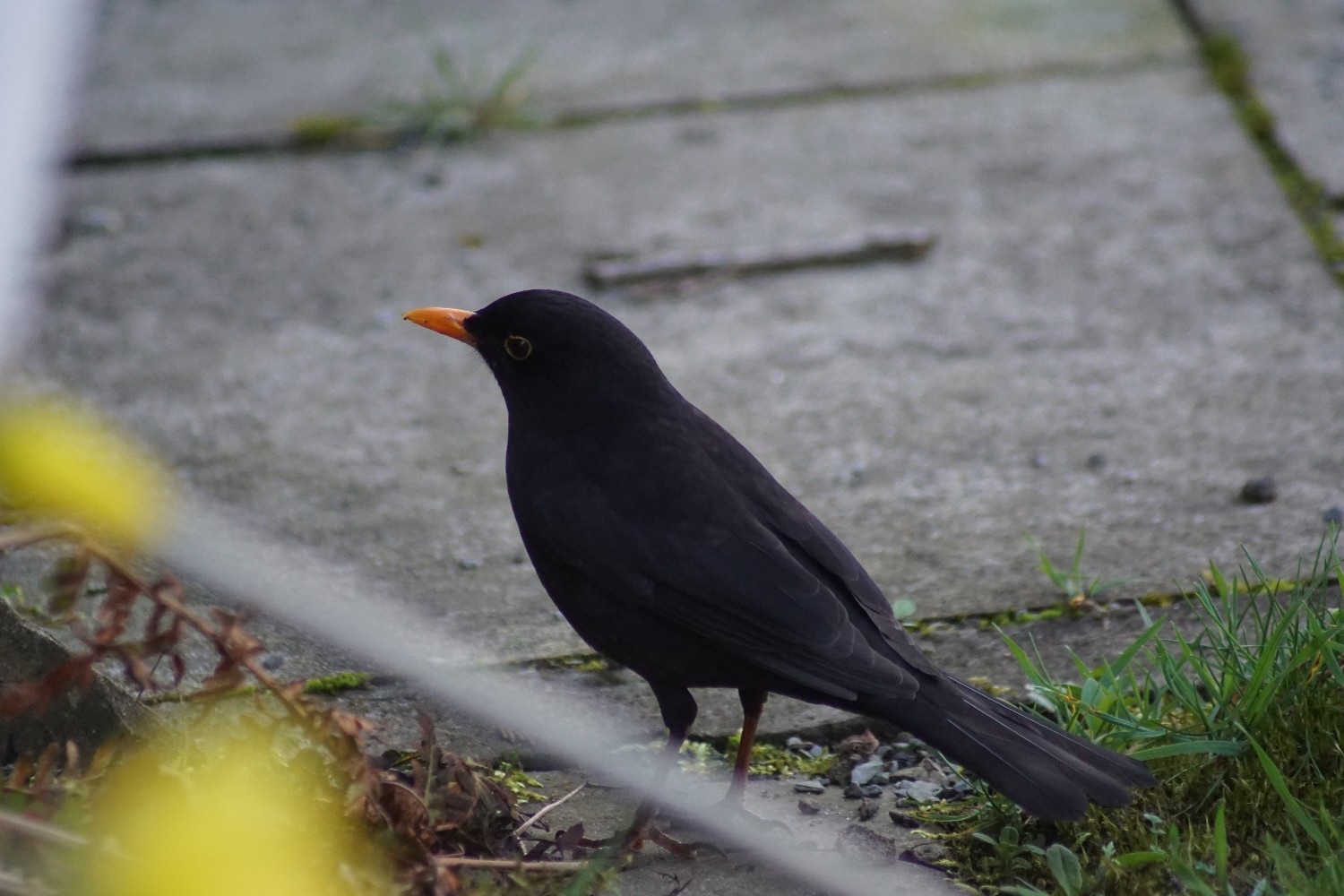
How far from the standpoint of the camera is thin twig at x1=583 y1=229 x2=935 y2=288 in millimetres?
5742

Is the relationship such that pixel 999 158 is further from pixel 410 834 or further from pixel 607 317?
pixel 410 834

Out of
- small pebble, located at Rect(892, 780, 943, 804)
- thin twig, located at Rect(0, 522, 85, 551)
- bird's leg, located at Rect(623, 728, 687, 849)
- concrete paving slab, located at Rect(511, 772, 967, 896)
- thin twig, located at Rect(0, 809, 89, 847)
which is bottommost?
concrete paving slab, located at Rect(511, 772, 967, 896)

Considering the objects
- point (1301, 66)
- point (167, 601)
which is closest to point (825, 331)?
point (1301, 66)

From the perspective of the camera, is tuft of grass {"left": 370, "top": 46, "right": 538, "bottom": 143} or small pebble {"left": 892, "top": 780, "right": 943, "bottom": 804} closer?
small pebble {"left": 892, "top": 780, "right": 943, "bottom": 804}

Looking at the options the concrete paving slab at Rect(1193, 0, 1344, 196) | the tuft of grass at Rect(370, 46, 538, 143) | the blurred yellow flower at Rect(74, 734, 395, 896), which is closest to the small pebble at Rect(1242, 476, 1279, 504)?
the concrete paving slab at Rect(1193, 0, 1344, 196)

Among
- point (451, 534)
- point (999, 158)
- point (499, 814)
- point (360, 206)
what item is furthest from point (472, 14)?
point (499, 814)

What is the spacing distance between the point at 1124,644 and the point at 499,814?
1581 mm

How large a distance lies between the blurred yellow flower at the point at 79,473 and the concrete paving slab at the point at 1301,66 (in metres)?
4.32

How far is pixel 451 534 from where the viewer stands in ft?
14.5

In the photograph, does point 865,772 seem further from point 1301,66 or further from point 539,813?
point 1301,66

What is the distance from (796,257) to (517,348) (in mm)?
2299

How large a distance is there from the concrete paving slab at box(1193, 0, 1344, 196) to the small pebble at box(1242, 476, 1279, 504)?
195 cm

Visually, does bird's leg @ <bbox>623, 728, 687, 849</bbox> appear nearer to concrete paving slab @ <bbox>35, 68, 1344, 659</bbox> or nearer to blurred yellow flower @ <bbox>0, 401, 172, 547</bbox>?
concrete paving slab @ <bbox>35, 68, 1344, 659</bbox>

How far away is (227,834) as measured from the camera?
2758 millimetres
